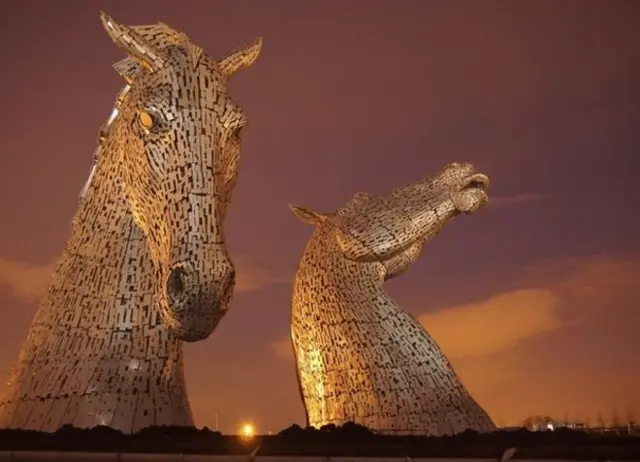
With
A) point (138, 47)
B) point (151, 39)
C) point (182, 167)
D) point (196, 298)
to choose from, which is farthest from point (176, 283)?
point (151, 39)

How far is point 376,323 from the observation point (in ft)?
13.7

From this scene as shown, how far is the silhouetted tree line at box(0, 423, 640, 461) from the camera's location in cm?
156

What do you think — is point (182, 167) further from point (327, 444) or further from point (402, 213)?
point (402, 213)

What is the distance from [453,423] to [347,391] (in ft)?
1.83

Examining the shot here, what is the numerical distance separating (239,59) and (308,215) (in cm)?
227

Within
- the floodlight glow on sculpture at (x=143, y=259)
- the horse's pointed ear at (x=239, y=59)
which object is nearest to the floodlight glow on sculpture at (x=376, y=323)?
the floodlight glow on sculpture at (x=143, y=259)

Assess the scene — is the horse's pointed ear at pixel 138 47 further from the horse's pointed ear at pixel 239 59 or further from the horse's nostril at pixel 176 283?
the horse's nostril at pixel 176 283

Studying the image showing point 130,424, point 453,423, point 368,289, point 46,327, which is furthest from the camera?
point 368,289

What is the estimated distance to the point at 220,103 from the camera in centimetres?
221

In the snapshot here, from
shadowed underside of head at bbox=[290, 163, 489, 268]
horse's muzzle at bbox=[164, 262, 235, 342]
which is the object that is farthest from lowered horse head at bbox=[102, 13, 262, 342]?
shadowed underside of head at bbox=[290, 163, 489, 268]

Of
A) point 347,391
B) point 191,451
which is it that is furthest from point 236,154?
point 347,391

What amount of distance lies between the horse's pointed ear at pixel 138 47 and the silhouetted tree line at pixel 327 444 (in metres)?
1.01

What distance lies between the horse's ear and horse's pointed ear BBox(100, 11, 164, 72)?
247cm

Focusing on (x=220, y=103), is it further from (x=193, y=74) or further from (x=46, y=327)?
(x=46, y=327)
